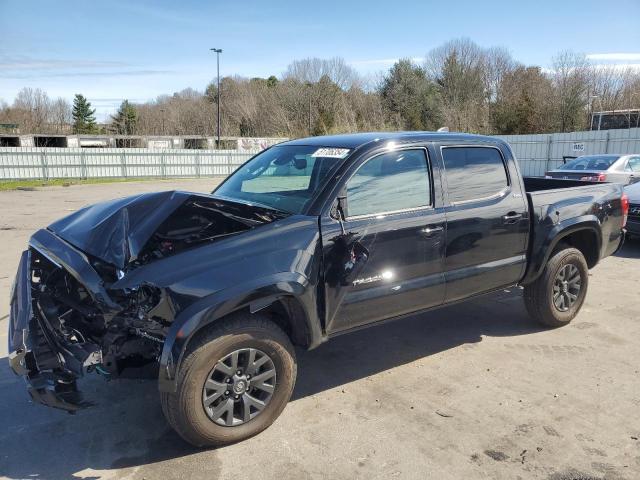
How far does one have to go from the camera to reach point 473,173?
444 centimetres

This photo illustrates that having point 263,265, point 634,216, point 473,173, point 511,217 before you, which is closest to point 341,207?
point 263,265

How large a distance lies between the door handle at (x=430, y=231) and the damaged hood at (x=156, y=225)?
1.14 meters

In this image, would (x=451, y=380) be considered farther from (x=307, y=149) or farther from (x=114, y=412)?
(x=114, y=412)

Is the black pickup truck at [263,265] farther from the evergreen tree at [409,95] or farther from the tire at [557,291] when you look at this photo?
the evergreen tree at [409,95]

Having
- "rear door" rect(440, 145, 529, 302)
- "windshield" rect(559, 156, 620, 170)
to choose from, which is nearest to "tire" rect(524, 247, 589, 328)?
"rear door" rect(440, 145, 529, 302)

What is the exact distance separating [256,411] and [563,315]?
11.6ft

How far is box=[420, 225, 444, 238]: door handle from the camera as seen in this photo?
3926 millimetres

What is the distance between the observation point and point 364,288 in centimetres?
364

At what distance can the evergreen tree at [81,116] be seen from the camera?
3275 inches

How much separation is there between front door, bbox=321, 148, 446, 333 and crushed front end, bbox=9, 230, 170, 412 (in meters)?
1.20

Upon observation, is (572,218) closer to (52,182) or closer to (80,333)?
(80,333)

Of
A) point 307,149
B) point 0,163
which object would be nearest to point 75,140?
point 0,163

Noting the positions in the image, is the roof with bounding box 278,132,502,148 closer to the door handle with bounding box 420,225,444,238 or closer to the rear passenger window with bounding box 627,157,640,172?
the door handle with bounding box 420,225,444,238

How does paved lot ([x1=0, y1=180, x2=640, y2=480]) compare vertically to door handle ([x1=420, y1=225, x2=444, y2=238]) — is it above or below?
below
